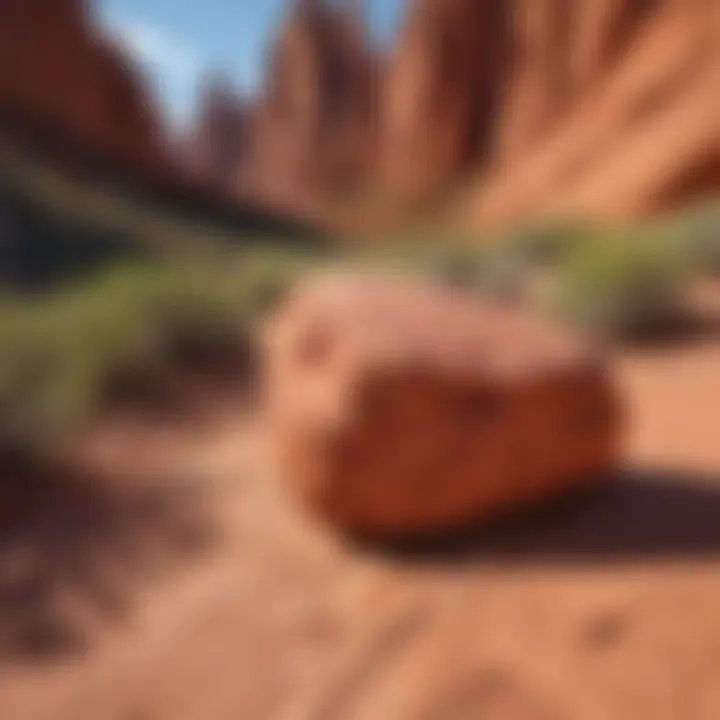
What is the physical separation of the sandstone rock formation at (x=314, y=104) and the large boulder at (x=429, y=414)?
31448mm

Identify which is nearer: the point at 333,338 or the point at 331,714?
the point at 331,714

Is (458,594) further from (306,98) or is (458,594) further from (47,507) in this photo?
(306,98)

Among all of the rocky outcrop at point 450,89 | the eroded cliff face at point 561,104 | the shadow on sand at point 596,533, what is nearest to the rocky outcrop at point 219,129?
the eroded cliff face at point 561,104

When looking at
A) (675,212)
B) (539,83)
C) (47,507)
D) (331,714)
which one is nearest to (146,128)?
(539,83)

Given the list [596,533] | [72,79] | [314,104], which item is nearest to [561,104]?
[72,79]

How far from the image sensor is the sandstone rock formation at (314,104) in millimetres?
35750

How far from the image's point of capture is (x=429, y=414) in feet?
9.82

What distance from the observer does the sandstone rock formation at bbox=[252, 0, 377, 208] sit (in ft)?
117

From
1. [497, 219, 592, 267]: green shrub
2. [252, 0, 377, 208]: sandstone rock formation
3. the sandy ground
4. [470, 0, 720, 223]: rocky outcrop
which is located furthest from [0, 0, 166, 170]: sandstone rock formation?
the sandy ground

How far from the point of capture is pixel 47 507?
3.74m

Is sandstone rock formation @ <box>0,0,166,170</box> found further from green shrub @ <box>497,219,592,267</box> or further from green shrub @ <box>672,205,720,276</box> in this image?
green shrub @ <box>672,205,720,276</box>

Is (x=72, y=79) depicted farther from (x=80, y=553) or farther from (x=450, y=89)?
(x=80, y=553)

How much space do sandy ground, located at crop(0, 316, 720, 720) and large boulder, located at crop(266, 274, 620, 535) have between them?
16 cm

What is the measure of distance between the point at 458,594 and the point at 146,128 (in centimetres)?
2463
